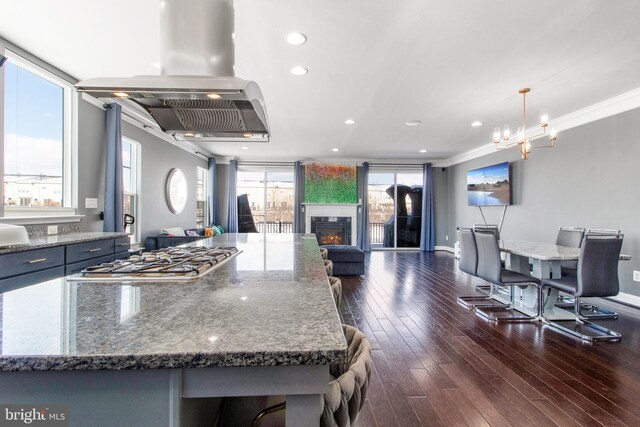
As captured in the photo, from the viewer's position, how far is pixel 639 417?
1.74 m

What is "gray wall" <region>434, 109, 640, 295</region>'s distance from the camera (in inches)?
150

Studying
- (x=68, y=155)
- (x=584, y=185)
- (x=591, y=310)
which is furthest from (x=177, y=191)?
(x=584, y=185)

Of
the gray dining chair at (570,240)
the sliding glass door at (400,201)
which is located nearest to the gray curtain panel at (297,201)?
the sliding glass door at (400,201)

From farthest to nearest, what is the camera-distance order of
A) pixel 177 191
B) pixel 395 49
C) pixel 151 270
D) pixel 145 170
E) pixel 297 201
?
pixel 297 201
pixel 177 191
pixel 145 170
pixel 395 49
pixel 151 270

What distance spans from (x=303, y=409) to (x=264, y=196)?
8.55 metres

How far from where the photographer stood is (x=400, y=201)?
8.98m

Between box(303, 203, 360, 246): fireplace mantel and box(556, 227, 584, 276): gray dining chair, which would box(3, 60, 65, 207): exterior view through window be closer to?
box(556, 227, 584, 276): gray dining chair

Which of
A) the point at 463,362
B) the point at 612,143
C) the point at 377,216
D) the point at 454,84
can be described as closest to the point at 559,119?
the point at 612,143

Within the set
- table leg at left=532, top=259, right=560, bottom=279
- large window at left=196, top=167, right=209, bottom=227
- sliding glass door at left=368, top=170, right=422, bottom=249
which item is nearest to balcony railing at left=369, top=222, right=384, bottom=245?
sliding glass door at left=368, top=170, right=422, bottom=249

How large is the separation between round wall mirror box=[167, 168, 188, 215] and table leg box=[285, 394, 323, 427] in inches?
230

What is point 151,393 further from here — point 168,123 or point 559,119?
point 559,119

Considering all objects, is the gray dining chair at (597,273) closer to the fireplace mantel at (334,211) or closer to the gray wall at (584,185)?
the gray wall at (584,185)

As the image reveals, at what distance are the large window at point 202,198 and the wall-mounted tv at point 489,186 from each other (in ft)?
20.9

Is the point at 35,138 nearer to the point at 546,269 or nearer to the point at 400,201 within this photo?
the point at 546,269
